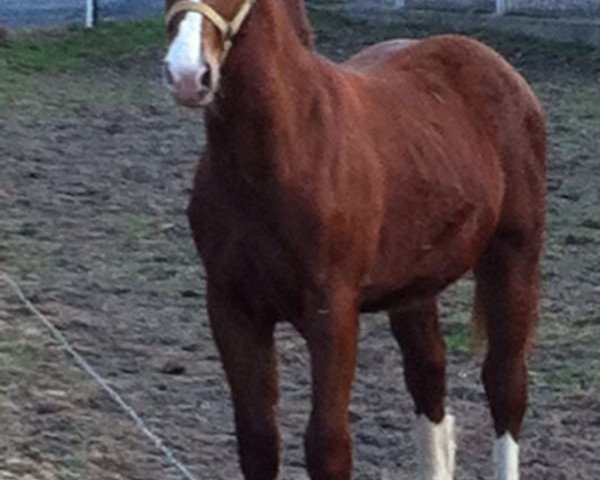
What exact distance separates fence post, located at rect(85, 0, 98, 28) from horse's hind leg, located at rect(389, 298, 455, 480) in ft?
43.0

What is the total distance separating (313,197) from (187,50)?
55cm

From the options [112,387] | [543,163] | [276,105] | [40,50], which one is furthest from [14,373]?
[40,50]

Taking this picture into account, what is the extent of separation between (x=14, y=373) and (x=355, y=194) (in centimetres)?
223

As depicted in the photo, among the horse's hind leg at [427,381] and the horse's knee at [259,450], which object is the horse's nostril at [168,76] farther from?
the horse's hind leg at [427,381]

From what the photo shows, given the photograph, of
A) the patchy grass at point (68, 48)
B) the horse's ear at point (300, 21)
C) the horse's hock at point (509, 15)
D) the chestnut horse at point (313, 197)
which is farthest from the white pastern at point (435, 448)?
the horse's hock at point (509, 15)

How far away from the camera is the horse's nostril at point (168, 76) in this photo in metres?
3.55

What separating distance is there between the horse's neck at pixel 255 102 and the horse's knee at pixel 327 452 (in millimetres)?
573

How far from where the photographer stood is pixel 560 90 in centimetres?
1304

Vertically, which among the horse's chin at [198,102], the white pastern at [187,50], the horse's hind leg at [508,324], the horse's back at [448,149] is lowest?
the horse's hind leg at [508,324]

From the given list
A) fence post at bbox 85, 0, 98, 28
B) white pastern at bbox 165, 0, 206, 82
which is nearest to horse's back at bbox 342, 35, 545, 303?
white pastern at bbox 165, 0, 206, 82

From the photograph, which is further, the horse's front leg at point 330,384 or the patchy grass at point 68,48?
the patchy grass at point 68,48

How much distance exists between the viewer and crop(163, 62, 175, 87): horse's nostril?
3.55 m

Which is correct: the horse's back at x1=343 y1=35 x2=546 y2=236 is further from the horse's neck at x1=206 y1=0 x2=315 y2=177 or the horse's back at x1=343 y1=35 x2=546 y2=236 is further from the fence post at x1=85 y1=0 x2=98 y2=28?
the fence post at x1=85 y1=0 x2=98 y2=28

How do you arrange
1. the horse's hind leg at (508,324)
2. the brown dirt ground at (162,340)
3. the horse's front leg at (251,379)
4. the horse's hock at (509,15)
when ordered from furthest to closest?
the horse's hock at (509,15) → the brown dirt ground at (162,340) → the horse's hind leg at (508,324) → the horse's front leg at (251,379)
